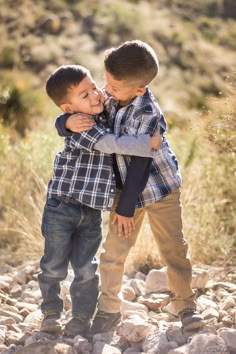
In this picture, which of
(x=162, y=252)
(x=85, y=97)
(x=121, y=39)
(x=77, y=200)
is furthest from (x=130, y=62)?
(x=121, y=39)

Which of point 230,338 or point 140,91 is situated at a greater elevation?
point 140,91

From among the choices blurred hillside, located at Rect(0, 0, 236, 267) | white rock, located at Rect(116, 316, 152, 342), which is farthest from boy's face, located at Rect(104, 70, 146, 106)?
white rock, located at Rect(116, 316, 152, 342)

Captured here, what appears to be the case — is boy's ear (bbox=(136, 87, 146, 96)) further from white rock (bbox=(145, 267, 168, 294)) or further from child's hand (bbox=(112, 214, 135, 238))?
white rock (bbox=(145, 267, 168, 294))

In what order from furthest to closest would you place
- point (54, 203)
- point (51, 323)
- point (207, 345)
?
point (51, 323)
point (54, 203)
point (207, 345)

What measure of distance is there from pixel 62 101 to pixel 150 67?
1.61ft

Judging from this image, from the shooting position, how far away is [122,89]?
3.43 meters

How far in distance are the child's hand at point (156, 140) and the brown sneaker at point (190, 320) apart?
95cm

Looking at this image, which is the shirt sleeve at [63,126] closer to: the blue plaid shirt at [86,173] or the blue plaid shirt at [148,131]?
the blue plaid shirt at [86,173]

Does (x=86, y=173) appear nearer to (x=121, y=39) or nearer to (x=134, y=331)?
(x=134, y=331)

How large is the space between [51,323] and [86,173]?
33.7 inches

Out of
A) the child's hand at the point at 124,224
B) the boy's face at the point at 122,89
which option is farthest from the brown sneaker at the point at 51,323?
the boy's face at the point at 122,89

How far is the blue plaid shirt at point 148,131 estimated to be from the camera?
137 inches

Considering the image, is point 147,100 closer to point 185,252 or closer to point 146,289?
point 185,252

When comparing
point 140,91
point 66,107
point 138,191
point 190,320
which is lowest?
point 190,320
